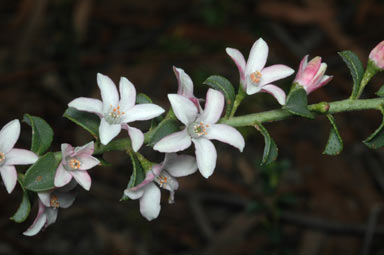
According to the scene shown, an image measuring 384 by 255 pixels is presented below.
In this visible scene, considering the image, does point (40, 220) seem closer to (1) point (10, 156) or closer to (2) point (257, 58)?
(1) point (10, 156)

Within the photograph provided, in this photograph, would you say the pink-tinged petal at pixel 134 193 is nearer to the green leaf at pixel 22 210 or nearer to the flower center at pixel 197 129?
the flower center at pixel 197 129

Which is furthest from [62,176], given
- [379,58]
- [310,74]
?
[379,58]

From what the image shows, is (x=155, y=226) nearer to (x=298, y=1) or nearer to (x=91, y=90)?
(x=91, y=90)

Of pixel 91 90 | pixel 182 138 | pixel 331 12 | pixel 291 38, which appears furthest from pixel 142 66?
pixel 182 138

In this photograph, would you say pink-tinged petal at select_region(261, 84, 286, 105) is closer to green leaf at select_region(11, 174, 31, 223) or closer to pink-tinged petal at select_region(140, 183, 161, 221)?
pink-tinged petal at select_region(140, 183, 161, 221)

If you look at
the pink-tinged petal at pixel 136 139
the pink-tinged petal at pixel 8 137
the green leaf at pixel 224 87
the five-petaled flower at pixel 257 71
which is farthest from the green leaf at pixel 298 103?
the pink-tinged petal at pixel 8 137

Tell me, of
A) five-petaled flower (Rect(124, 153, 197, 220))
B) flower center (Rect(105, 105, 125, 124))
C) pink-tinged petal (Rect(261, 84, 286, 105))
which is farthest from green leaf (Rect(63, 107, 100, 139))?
pink-tinged petal (Rect(261, 84, 286, 105))
